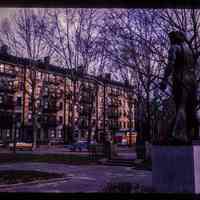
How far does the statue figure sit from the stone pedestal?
1.96 ft

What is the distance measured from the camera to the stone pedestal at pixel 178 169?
854 cm

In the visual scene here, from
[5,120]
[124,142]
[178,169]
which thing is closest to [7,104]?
[5,120]

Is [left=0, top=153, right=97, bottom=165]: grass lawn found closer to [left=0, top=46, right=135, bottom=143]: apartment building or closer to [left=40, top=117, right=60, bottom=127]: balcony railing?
[left=0, top=46, right=135, bottom=143]: apartment building

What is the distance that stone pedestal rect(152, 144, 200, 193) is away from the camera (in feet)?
28.0

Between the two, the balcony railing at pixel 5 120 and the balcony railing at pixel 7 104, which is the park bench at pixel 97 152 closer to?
the balcony railing at pixel 5 120

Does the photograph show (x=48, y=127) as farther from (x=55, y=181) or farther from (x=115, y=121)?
(x=55, y=181)

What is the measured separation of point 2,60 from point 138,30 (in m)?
37.7

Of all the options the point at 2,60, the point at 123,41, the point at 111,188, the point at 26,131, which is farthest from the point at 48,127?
the point at 111,188

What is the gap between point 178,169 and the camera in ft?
28.6

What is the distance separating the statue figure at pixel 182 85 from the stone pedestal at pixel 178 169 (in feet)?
1.96

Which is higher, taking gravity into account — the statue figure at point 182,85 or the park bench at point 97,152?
the statue figure at point 182,85
